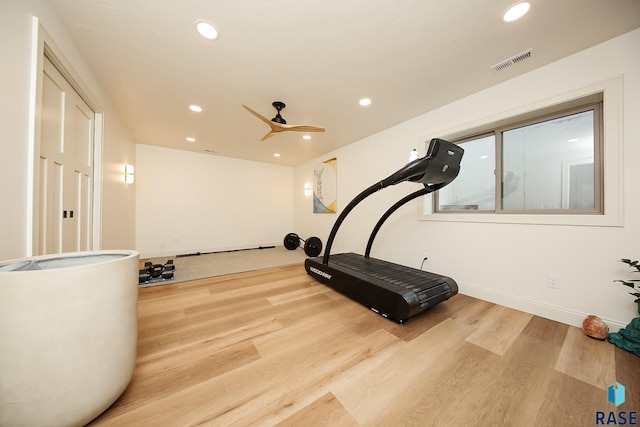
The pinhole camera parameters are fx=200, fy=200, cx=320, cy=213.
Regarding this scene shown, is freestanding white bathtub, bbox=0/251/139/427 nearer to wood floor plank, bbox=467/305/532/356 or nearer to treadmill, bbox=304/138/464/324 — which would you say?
treadmill, bbox=304/138/464/324

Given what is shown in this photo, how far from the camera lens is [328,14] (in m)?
1.53

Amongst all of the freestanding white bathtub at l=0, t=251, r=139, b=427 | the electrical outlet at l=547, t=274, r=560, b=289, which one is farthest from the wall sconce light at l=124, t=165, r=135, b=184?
the electrical outlet at l=547, t=274, r=560, b=289

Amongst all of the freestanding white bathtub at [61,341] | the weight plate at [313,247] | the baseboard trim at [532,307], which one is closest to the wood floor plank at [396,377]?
the baseboard trim at [532,307]

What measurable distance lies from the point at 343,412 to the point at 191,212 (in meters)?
5.23

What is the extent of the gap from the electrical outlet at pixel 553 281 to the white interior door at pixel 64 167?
449 centimetres

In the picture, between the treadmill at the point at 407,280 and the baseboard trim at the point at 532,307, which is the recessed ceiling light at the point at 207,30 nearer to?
the treadmill at the point at 407,280

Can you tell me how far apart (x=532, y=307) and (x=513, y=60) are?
8.13ft

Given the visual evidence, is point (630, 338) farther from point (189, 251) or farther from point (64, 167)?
point (189, 251)

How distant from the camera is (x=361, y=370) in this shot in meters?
1.33

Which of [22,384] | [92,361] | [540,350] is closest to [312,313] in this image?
[92,361]

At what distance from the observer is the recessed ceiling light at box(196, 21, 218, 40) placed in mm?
1619

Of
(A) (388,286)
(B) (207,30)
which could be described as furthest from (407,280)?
(B) (207,30)

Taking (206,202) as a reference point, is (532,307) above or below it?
below

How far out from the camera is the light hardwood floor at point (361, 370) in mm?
1040
